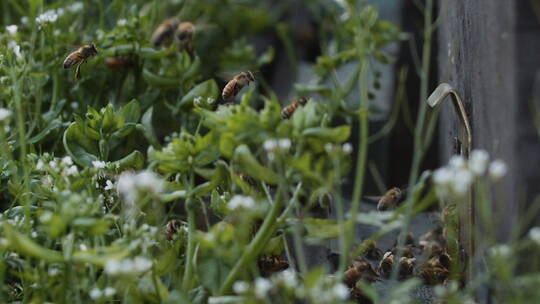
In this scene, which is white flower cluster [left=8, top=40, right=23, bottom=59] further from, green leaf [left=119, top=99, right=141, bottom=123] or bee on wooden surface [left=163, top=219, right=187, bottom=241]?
bee on wooden surface [left=163, top=219, right=187, bottom=241]

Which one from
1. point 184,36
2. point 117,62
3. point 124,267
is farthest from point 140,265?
point 184,36

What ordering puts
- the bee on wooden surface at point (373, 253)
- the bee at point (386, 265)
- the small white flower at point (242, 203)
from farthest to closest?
1. the bee on wooden surface at point (373, 253)
2. the bee at point (386, 265)
3. the small white flower at point (242, 203)

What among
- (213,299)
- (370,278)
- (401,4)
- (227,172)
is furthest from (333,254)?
(401,4)

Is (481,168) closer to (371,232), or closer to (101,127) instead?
(101,127)

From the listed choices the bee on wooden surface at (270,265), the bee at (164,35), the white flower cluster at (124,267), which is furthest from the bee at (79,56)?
the white flower cluster at (124,267)

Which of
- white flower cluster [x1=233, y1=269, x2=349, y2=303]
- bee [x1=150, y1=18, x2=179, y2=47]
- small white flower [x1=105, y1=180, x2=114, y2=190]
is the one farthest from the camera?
bee [x1=150, y1=18, x2=179, y2=47]

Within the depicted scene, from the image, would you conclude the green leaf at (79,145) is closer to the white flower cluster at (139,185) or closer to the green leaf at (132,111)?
the green leaf at (132,111)

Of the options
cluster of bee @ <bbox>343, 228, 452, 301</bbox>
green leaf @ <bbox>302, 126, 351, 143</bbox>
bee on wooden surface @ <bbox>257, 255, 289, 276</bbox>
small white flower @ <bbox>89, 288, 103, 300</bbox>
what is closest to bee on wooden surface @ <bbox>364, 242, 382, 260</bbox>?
cluster of bee @ <bbox>343, 228, 452, 301</bbox>
